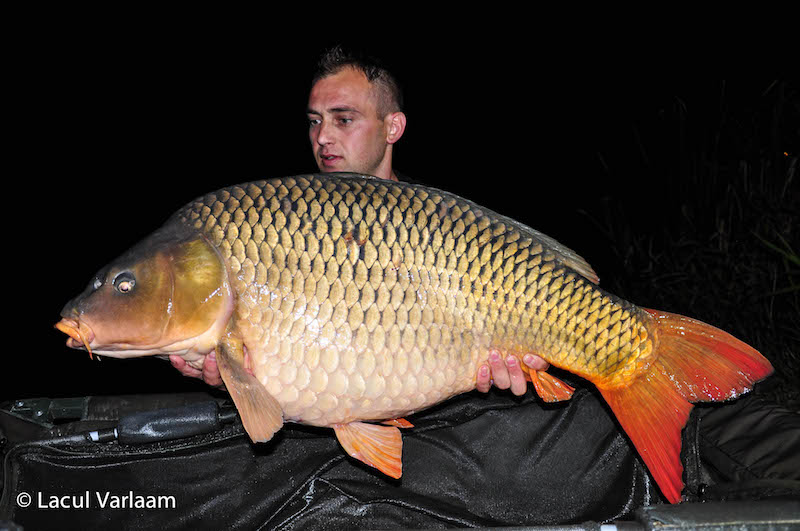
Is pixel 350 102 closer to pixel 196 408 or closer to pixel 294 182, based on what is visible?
pixel 294 182

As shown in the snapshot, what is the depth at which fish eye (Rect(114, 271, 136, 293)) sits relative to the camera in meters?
1.31

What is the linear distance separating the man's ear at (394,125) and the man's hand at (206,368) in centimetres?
110

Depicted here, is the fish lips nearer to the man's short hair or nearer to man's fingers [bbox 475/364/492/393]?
man's fingers [bbox 475/364/492/393]

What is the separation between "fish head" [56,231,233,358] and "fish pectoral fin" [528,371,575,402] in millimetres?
681

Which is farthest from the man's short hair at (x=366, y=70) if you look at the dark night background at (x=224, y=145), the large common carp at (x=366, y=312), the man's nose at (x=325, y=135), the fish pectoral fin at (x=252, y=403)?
the dark night background at (x=224, y=145)

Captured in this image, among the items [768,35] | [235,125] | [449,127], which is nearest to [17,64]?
[235,125]

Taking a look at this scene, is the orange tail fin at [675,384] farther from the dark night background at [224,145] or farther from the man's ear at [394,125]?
the dark night background at [224,145]

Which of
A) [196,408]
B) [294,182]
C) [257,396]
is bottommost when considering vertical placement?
[196,408]

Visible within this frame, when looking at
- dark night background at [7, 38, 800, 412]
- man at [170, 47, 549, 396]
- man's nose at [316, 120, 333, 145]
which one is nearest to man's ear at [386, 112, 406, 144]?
man at [170, 47, 549, 396]

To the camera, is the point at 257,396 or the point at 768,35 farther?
the point at 768,35

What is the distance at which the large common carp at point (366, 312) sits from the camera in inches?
50.8

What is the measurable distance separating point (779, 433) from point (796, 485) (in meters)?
0.21

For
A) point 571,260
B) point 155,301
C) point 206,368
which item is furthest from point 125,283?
point 571,260

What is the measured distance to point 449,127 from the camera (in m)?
12.6
